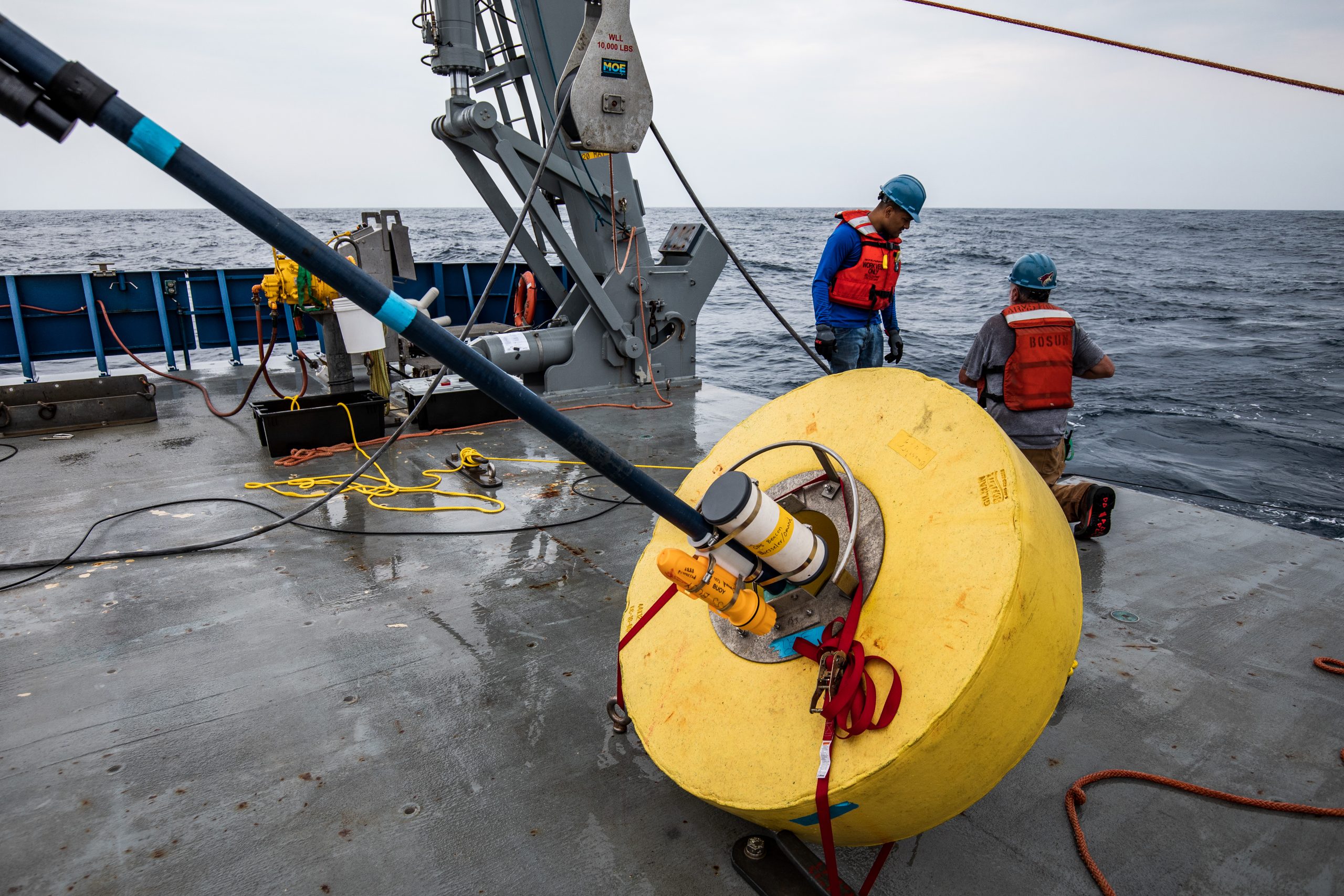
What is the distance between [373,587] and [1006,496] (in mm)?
3111

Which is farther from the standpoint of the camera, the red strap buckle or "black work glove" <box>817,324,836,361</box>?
"black work glove" <box>817,324,836,361</box>

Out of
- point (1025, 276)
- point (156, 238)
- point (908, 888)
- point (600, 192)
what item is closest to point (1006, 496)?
point (908, 888)

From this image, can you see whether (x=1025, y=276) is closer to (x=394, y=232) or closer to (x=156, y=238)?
(x=394, y=232)

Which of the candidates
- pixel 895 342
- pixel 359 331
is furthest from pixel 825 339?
pixel 359 331

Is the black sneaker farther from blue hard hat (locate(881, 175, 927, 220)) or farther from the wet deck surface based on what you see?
blue hard hat (locate(881, 175, 927, 220))

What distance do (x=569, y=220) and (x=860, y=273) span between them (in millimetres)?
3999

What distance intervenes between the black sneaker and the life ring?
24.2 ft

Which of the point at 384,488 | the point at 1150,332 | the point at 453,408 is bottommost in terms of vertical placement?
the point at 1150,332

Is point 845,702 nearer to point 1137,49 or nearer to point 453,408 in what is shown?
point 1137,49

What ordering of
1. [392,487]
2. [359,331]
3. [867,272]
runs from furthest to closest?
[359,331] → [392,487] → [867,272]

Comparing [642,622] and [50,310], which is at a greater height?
[50,310]

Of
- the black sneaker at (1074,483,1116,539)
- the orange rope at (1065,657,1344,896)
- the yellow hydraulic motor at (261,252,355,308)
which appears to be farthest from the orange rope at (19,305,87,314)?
the orange rope at (1065,657,1344,896)

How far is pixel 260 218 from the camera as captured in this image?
1.35 metres

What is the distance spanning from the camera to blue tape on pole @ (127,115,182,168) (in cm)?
128
